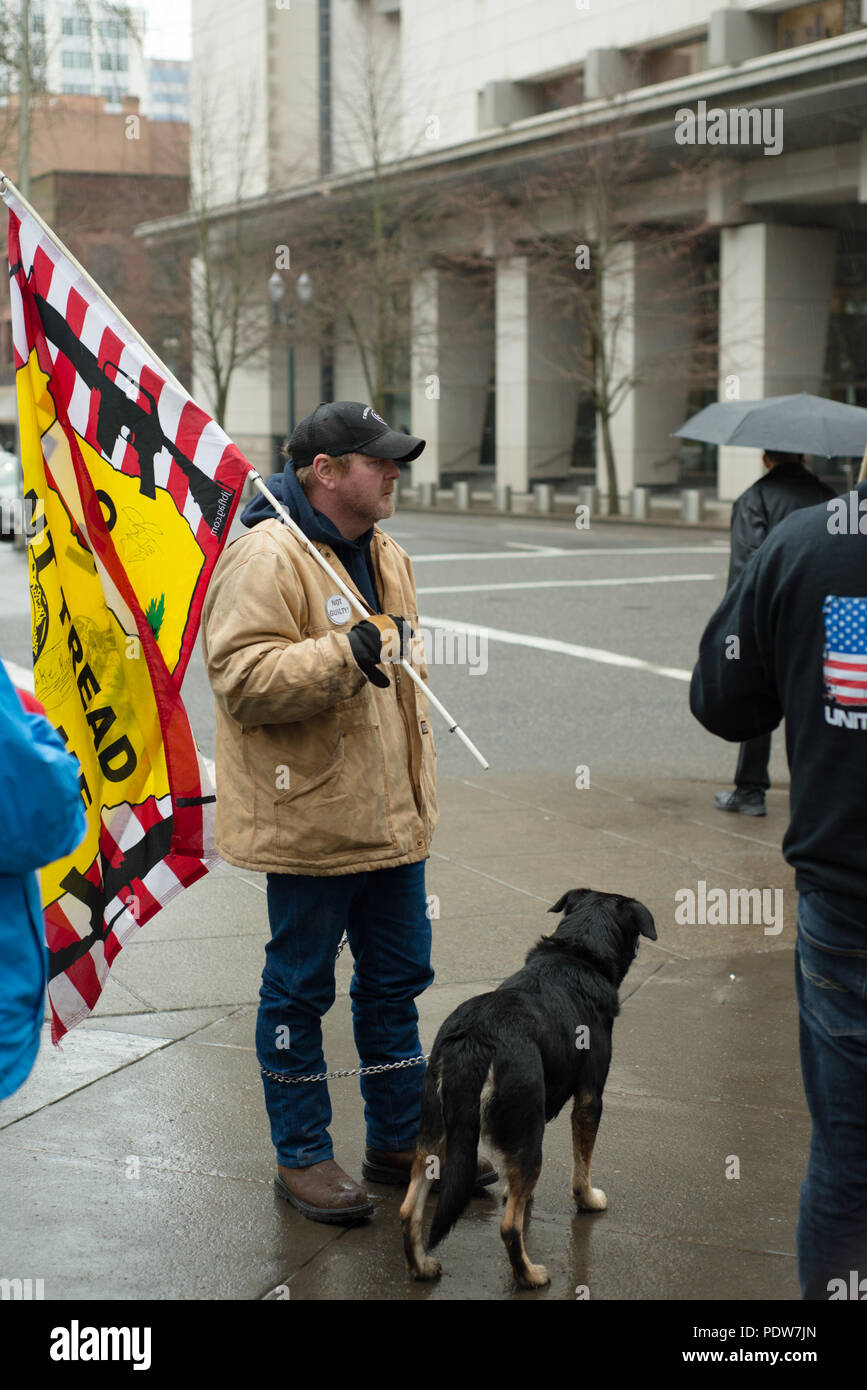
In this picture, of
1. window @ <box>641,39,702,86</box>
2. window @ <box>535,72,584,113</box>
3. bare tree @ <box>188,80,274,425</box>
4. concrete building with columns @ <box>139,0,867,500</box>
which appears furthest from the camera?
bare tree @ <box>188,80,274,425</box>

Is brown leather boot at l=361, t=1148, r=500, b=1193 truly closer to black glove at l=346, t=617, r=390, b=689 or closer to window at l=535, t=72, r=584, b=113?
black glove at l=346, t=617, r=390, b=689

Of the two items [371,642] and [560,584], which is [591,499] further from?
[371,642]

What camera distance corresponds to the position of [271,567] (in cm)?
371

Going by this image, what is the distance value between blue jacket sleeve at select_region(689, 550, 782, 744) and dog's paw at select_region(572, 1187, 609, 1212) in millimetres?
1374

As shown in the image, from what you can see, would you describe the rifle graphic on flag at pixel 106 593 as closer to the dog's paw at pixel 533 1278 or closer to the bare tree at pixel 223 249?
the dog's paw at pixel 533 1278

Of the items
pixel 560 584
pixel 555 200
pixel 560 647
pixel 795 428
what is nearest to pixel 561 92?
pixel 555 200

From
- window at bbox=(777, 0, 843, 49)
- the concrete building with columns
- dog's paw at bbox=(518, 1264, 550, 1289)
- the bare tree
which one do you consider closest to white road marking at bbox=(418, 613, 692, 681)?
dog's paw at bbox=(518, 1264, 550, 1289)

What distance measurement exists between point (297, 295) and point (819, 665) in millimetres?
44140

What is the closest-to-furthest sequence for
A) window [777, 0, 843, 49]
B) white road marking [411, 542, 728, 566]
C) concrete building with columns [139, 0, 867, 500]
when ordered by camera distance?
white road marking [411, 542, 728, 566]
window [777, 0, 843, 49]
concrete building with columns [139, 0, 867, 500]

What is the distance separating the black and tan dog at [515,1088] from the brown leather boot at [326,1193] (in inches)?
11.4

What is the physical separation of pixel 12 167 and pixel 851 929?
43.8 metres

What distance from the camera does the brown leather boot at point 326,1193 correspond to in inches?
148

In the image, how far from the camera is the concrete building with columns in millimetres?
32688
